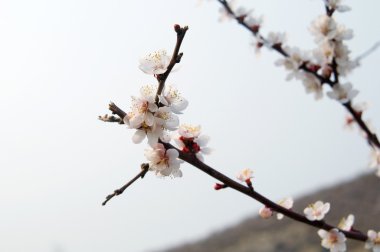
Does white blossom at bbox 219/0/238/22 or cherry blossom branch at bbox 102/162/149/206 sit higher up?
white blossom at bbox 219/0/238/22

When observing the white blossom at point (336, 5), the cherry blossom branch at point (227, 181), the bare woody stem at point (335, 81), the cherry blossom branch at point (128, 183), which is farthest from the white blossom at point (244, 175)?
the white blossom at point (336, 5)

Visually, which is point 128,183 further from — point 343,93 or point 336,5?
point 336,5

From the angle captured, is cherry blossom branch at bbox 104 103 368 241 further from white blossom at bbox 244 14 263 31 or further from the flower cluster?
white blossom at bbox 244 14 263 31

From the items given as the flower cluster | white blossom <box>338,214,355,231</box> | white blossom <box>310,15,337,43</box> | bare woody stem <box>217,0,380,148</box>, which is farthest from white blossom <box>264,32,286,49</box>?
the flower cluster

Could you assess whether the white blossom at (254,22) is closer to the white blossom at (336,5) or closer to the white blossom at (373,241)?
the white blossom at (336,5)

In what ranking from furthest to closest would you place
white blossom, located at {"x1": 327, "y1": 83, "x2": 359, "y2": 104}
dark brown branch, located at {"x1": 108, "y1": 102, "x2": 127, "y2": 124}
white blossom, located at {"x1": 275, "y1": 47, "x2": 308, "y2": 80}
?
1. white blossom, located at {"x1": 275, "y1": 47, "x2": 308, "y2": 80}
2. white blossom, located at {"x1": 327, "y1": 83, "x2": 359, "y2": 104}
3. dark brown branch, located at {"x1": 108, "y1": 102, "x2": 127, "y2": 124}

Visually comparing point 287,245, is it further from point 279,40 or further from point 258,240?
point 279,40
